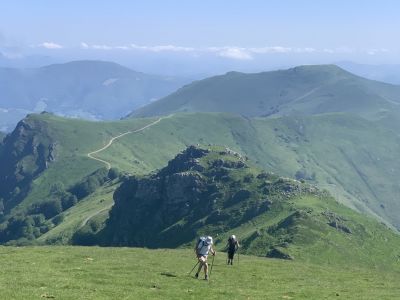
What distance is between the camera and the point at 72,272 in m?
50.3

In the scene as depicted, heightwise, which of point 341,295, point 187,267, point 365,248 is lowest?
point 365,248

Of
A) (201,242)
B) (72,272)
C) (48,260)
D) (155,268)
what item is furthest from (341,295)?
(48,260)

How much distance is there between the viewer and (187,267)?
6056 cm

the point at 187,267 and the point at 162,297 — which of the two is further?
the point at 187,267

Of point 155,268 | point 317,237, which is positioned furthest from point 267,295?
point 317,237

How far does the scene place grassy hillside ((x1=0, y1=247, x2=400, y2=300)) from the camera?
136 feet

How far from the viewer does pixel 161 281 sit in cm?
4762

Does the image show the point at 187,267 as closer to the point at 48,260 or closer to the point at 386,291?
the point at 48,260

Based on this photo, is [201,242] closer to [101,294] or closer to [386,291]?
[101,294]

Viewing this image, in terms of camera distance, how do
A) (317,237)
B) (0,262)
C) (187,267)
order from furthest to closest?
(317,237) < (187,267) < (0,262)

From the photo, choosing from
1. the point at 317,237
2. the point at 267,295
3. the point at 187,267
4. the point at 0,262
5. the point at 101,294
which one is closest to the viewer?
the point at 101,294

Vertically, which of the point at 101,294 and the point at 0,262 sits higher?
the point at 101,294

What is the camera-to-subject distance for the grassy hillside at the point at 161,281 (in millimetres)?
41344

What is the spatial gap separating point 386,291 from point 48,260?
35.4 m
